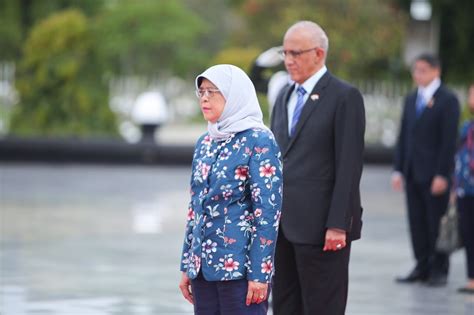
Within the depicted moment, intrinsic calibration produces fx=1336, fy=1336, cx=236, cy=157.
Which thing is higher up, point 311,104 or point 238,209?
point 311,104

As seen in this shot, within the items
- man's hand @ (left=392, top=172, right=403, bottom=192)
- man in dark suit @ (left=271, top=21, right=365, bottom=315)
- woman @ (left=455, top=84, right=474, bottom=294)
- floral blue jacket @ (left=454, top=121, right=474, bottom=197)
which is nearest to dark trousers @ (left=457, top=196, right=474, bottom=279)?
woman @ (left=455, top=84, right=474, bottom=294)

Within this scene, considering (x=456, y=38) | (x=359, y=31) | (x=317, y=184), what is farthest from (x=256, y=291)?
(x=359, y=31)

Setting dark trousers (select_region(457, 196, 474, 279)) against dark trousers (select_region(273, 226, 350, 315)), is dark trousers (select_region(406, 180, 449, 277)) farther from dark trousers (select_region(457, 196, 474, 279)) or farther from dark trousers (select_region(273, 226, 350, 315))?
dark trousers (select_region(273, 226, 350, 315))

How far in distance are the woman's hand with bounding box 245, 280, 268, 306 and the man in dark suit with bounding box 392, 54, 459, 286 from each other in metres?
4.78

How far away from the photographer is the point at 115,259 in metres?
11.6

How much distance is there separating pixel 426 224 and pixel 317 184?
3.91 m

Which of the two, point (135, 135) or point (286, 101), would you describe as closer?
point (286, 101)

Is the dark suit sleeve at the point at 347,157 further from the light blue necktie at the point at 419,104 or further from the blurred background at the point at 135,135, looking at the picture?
the light blue necktie at the point at 419,104

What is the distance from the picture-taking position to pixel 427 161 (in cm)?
1041

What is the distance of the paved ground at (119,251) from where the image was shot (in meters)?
9.41

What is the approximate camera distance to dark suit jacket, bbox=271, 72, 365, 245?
682cm

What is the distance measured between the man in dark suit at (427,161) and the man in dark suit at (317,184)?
3452mm

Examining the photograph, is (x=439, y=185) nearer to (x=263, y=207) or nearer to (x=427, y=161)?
(x=427, y=161)

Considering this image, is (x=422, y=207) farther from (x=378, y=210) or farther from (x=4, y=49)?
(x=4, y=49)
